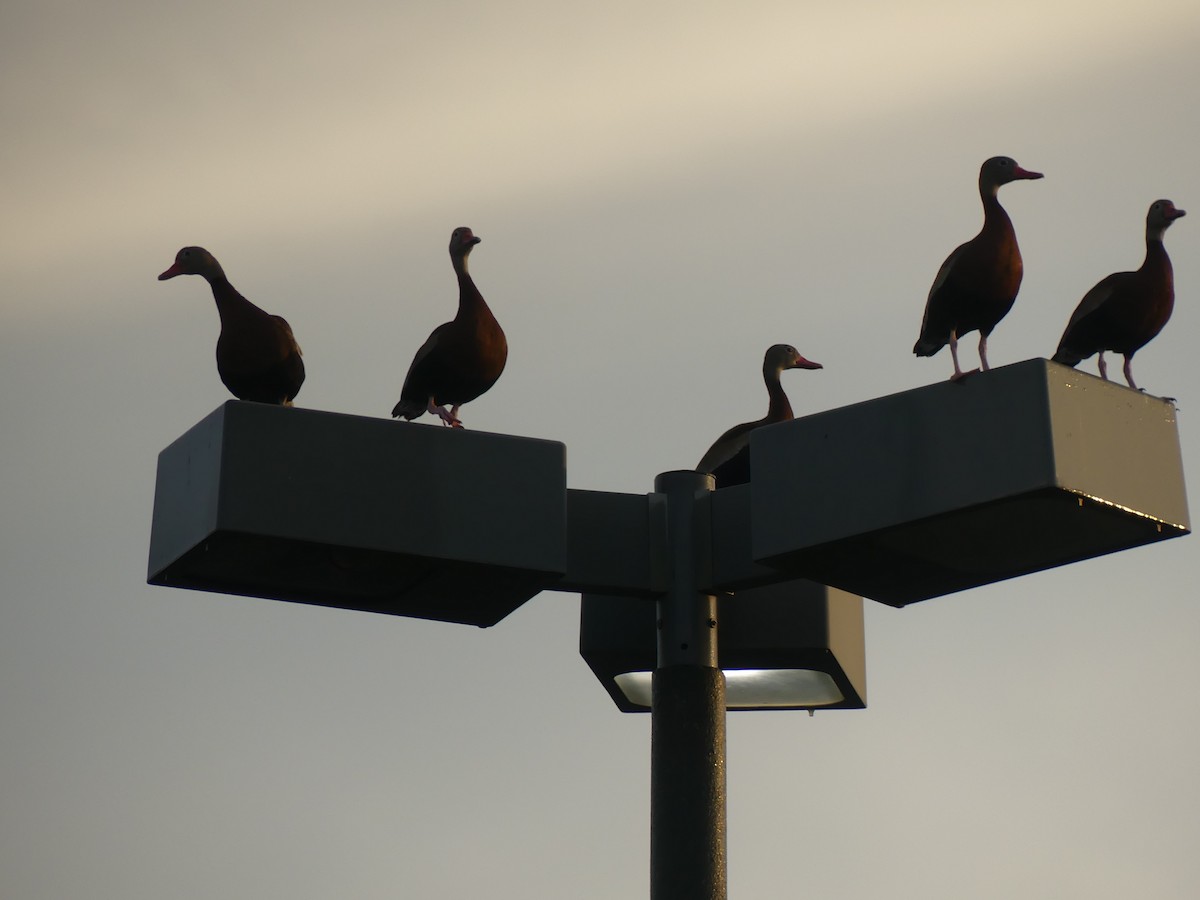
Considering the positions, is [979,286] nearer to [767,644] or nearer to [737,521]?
[737,521]

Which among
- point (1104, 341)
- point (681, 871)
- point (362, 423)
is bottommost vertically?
point (681, 871)

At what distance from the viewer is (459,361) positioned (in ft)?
22.9

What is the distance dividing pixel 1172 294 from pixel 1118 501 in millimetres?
2297

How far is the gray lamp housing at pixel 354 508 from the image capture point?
4.96m

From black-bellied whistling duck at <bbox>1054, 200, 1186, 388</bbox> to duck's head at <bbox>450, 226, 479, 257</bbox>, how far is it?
2.53 m

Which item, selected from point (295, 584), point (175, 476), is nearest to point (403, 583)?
point (295, 584)

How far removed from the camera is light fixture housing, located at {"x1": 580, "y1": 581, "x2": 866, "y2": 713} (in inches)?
239

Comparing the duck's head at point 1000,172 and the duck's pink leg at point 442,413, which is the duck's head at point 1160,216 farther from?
the duck's pink leg at point 442,413

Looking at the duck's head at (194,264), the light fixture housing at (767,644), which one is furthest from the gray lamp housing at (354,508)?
the duck's head at (194,264)

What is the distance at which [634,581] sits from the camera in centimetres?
587

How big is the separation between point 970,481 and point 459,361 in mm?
2683

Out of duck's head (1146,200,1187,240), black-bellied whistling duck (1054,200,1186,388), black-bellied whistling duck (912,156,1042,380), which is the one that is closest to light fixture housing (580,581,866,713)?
black-bellied whistling duck (912,156,1042,380)

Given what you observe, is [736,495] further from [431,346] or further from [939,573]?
[431,346]

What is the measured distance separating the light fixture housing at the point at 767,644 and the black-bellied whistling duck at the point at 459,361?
1153 millimetres
